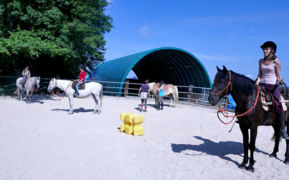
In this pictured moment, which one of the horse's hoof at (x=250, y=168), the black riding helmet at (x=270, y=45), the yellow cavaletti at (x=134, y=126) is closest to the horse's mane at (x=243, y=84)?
the black riding helmet at (x=270, y=45)

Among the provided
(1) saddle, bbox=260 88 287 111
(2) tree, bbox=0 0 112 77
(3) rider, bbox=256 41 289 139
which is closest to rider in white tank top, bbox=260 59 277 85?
(3) rider, bbox=256 41 289 139

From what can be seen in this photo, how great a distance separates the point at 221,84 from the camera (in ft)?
12.6

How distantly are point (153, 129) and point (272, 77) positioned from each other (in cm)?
428

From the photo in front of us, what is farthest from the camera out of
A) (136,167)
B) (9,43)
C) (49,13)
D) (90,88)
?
(49,13)

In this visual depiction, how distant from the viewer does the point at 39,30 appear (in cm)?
1256

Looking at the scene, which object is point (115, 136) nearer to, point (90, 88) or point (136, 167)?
point (136, 167)

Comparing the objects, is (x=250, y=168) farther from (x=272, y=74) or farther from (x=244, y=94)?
(x=272, y=74)

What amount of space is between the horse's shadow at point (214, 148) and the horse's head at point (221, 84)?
1729mm

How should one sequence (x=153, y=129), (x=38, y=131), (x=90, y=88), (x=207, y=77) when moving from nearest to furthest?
(x=38, y=131) < (x=153, y=129) < (x=90, y=88) < (x=207, y=77)

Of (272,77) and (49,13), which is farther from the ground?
(49,13)

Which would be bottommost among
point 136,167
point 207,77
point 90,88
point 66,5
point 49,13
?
point 136,167

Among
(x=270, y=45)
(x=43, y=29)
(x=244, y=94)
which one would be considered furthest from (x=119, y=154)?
(x=43, y=29)

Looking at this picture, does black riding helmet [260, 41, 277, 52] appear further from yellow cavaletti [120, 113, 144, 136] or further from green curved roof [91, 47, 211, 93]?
green curved roof [91, 47, 211, 93]

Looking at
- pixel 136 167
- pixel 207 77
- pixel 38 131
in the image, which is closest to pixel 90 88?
pixel 38 131
